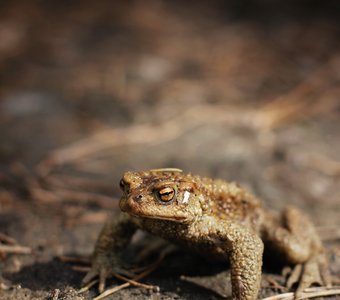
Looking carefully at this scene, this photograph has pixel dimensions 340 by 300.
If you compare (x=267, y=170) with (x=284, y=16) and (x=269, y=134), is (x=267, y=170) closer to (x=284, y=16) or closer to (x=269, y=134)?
(x=269, y=134)

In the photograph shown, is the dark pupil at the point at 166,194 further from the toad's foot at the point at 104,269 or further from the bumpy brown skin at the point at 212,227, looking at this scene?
the toad's foot at the point at 104,269

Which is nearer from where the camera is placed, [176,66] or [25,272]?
[25,272]

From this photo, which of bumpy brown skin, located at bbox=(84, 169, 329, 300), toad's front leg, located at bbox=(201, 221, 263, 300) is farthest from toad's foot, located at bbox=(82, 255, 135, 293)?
toad's front leg, located at bbox=(201, 221, 263, 300)

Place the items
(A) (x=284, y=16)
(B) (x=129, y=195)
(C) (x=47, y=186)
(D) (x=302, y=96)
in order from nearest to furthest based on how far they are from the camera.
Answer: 1. (B) (x=129, y=195)
2. (C) (x=47, y=186)
3. (D) (x=302, y=96)
4. (A) (x=284, y=16)

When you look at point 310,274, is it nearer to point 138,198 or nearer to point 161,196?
point 161,196

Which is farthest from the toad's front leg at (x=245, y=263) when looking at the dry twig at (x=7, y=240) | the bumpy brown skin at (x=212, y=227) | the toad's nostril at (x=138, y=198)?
the dry twig at (x=7, y=240)

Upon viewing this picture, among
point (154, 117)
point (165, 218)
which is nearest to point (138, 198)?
point (165, 218)

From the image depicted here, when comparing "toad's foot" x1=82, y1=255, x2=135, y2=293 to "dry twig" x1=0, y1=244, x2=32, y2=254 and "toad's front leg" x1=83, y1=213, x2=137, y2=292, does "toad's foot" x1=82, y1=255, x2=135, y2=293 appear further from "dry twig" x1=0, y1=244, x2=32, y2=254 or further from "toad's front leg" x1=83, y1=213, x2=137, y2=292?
"dry twig" x1=0, y1=244, x2=32, y2=254

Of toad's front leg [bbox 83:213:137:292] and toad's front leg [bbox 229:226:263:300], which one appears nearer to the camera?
toad's front leg [bbox 229:226:263:300]

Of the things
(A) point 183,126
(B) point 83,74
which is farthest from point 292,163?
(B) point 83,74
